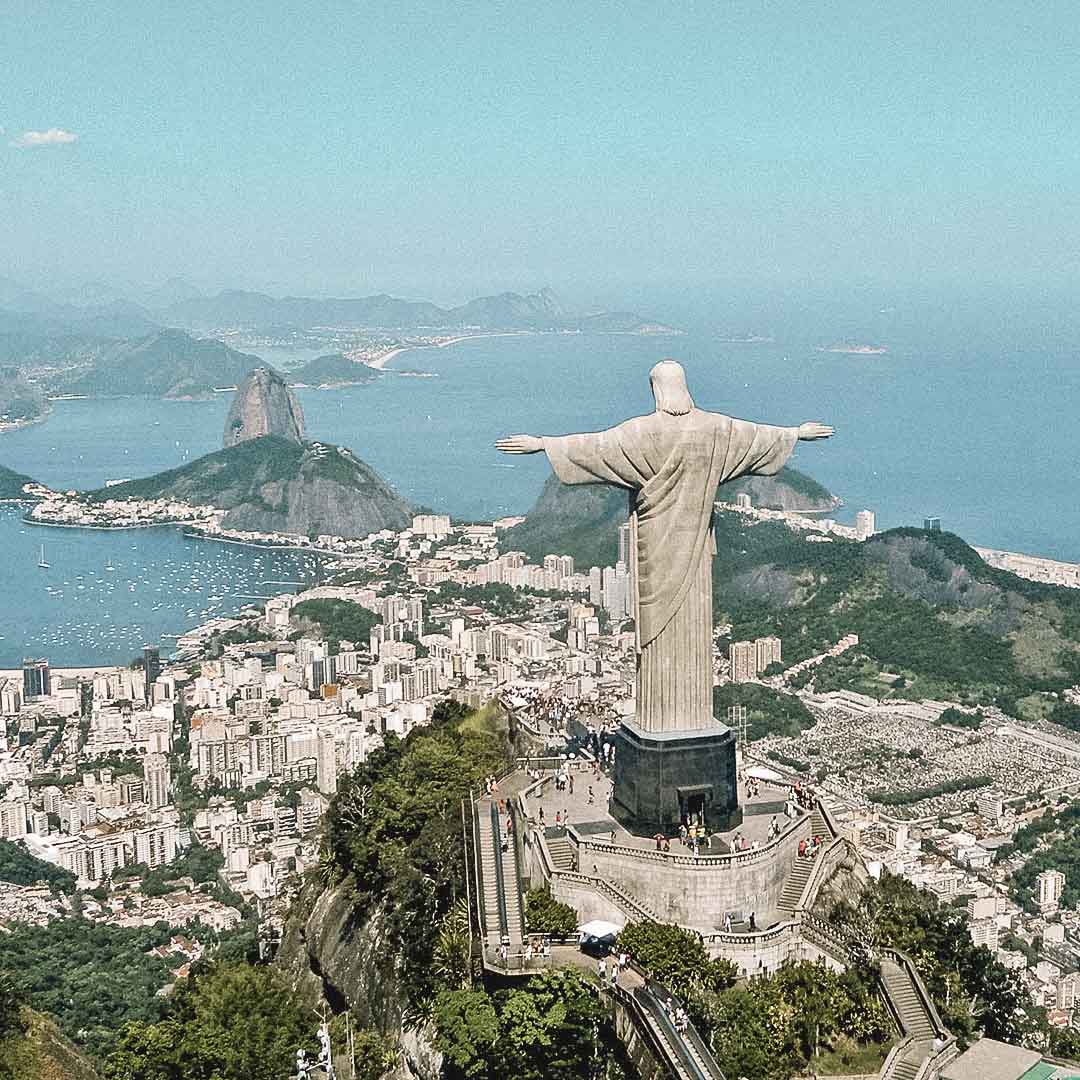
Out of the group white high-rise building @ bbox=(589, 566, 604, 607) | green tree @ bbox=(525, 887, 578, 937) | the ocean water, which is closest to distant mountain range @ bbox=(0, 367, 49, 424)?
the ocean water

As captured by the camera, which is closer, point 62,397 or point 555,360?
point 62,397

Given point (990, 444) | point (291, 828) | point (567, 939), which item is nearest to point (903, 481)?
point (990, 444)

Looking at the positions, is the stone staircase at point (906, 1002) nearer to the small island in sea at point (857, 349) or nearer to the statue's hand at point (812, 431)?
the statue's hand at point (812, 431)

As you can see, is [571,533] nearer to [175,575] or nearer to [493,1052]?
[175,575]

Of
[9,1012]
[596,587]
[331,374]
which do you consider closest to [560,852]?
[9,1012]

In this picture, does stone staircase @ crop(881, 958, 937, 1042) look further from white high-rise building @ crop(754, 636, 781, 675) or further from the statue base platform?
white high-rise building @ crop(754, 636, 781, 675)

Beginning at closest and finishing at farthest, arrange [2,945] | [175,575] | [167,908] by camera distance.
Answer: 1. [2,945]
2. [167,908]
3. [175,575]

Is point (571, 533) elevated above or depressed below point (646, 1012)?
below
